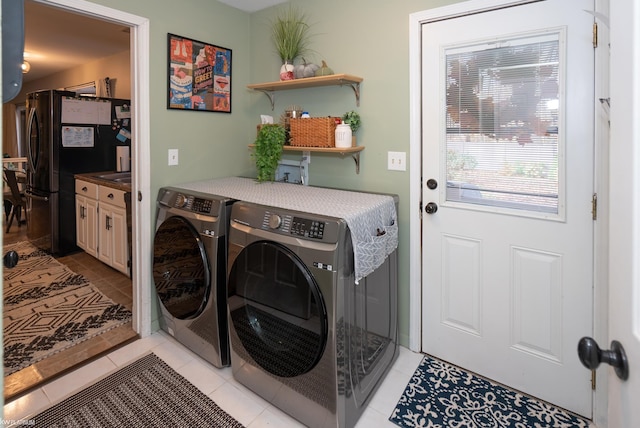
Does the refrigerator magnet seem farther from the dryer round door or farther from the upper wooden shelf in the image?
the dryer round door

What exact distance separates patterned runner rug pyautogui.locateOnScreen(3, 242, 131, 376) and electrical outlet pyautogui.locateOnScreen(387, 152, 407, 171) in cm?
221

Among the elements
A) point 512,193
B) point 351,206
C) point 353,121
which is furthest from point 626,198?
point 353,121

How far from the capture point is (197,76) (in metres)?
2.58

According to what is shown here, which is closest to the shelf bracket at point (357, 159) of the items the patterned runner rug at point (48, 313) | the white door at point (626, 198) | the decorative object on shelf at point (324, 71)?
the decorative object on shelf at point (324, 71)

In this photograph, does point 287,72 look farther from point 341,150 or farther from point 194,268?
point 194,268

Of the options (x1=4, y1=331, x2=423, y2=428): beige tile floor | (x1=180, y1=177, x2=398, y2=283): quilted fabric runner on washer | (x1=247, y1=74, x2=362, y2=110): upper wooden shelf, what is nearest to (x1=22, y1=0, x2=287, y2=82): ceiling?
(x1=247, y1=74, x2=362, y2=110): upper wooden shelf

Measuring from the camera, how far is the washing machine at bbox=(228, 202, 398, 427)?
155 cm

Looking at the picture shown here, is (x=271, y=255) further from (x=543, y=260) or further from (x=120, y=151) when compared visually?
(x=120, y=151)

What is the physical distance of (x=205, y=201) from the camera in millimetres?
2080

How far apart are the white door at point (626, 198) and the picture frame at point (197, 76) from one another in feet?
7.86

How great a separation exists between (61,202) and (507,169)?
4.42 meters

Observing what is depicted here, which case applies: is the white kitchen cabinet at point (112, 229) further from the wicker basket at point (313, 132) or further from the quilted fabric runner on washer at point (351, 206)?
the wicker basket at point (313, 132)

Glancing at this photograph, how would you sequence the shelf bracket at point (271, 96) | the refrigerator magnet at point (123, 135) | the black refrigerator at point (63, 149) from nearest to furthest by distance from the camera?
the shelf bracket at point (271, 96) → the black refrigerator at point (63, 149) → the refrigerator magnet at point (123, 135)

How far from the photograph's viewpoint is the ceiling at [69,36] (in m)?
3.18
